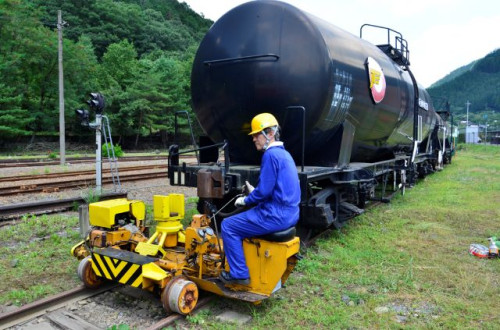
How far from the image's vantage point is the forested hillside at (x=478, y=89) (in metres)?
150

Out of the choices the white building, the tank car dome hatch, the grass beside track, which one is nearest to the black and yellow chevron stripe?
the grass beside track

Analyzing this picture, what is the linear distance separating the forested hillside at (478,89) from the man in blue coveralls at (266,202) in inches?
6246

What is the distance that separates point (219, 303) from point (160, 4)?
9667 cm

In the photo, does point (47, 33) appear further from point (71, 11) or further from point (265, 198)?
point (265, 198)

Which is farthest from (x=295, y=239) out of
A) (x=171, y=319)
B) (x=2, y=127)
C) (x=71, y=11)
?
(x=71, y=11)

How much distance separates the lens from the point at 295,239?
13.2 ft

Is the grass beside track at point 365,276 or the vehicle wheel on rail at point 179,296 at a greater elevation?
the vehicle wheel on rail at point 179,296

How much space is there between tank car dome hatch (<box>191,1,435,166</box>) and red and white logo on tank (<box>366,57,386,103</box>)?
123 mm

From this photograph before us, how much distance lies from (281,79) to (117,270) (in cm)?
319

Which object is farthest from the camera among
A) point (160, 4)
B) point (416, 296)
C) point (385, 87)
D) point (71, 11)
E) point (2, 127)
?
point (160, 4)

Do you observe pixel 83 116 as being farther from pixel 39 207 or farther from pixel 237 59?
pixel 237 59

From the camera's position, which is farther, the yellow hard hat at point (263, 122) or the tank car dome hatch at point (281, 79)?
the tank car dome hatch at point (281, 79)

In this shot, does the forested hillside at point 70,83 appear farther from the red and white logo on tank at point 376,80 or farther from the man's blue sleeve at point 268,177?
the man's blue sleeve at point 268,177

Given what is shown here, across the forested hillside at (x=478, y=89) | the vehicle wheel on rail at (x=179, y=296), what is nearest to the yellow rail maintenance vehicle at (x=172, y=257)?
the vehicle wheel on rail at (x=179, y=296)
